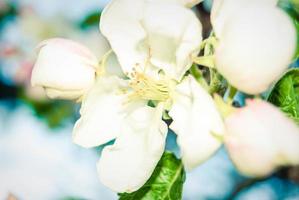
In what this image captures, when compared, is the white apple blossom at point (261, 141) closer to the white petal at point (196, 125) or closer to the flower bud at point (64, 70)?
the white petal at point (196, 125)

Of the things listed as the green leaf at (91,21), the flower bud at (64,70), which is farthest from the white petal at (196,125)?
the green leaf at (91,21)

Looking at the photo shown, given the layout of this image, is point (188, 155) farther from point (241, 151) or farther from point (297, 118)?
point (297, 118)

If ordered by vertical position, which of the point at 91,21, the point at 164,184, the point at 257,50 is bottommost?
the point at 91,21

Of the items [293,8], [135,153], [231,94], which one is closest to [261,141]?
[231,94]

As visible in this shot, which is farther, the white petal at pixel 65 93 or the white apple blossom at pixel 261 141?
the white petal at pixel 65 93

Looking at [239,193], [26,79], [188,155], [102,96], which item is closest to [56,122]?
[26,79]

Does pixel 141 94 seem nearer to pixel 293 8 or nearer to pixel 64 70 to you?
pixel 64 70
